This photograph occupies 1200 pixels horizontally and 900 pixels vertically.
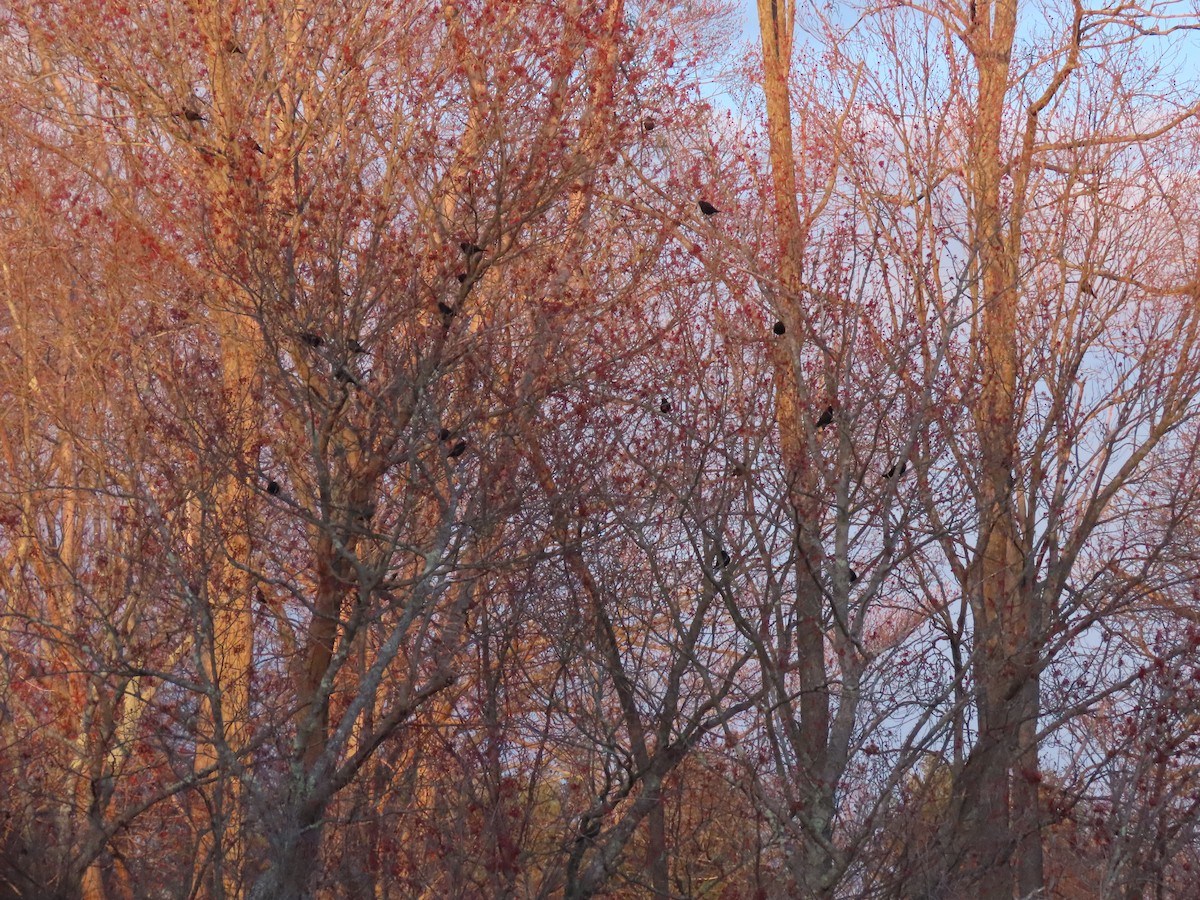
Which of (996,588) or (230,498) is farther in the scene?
(996,588)

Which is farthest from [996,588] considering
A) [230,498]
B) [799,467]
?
[230,498]

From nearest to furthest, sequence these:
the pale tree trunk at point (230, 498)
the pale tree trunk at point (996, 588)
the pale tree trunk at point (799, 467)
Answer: the pale tree trunk at point (799, 467) → the pale tree trunk at point (230, 498) → the pale tree trunk at point (996, 588)

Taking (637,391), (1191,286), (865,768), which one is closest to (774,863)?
(865,768)

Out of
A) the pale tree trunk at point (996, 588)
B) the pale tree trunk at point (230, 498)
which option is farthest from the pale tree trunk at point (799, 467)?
the pale tree trunk at point (230, 498)

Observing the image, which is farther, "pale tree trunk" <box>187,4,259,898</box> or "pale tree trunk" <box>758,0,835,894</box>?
"pale tree trunk" <box>187,4,259,898</box>

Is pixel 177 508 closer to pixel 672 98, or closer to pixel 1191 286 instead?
pixel 672 98

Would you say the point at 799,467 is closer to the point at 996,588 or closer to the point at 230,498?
the point at 996,588

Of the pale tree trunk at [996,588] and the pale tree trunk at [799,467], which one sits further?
the pale tree trunk at [996,588]

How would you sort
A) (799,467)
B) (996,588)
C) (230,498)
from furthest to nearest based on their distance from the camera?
1. (996,588)
2. (230,498)
3. (799,467)

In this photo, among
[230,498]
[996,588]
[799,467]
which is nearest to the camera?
[799,467]

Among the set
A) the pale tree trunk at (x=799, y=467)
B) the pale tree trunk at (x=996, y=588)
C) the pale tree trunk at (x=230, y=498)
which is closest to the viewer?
the pale tree trunk at (x=799, y=467)

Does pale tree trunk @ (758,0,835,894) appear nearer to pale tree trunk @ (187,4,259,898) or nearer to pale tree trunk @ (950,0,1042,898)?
pale tree trunk @ (950,0,1042,898)

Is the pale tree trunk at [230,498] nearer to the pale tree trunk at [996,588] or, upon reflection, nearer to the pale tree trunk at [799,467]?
the pale tree trunk at [799,467]

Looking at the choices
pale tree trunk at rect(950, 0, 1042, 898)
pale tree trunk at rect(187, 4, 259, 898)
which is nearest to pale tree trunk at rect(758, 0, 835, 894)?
pale tree trunk at rect(950, 0, 1042, 898)
